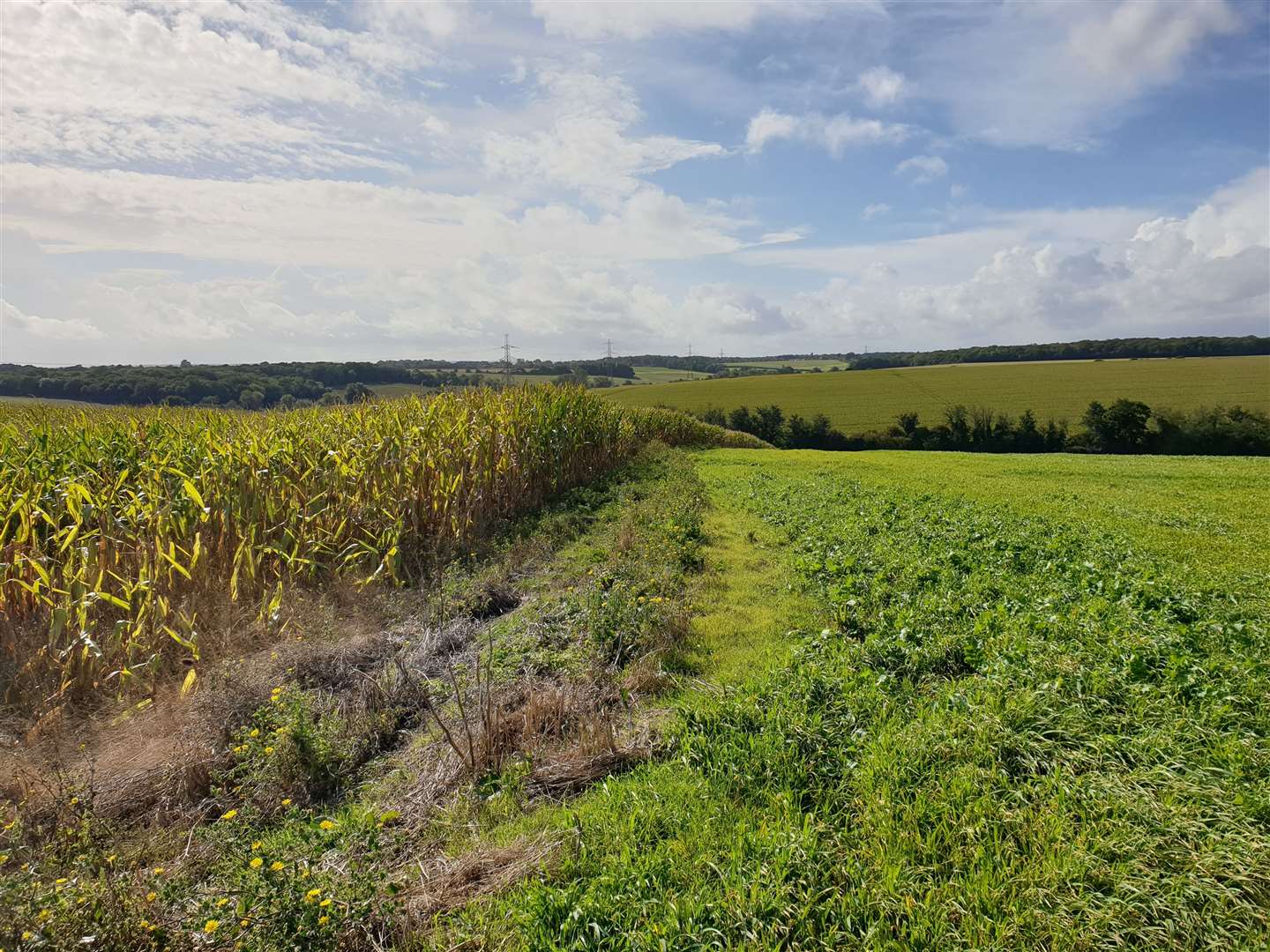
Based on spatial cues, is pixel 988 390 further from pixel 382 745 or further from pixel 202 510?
pixel 382 745

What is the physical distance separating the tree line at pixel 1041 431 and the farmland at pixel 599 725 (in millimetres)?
46795

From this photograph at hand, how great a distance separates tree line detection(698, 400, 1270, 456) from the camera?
46.5m

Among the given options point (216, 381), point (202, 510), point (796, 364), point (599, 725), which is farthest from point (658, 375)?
point (599, 725)

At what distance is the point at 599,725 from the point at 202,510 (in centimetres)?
536

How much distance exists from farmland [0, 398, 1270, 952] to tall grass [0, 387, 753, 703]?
0.07m

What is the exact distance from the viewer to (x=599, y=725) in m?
4.72

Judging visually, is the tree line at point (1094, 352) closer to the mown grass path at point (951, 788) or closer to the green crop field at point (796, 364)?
the green crop field at point (796, 364)

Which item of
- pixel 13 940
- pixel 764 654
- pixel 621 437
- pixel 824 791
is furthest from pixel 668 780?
pixel 621 437

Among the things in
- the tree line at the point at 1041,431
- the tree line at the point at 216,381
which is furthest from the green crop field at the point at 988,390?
the tree line at the point at 216,381

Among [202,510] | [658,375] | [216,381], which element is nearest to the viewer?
[202,510]

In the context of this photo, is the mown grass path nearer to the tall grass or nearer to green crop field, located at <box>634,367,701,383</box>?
the tall grass

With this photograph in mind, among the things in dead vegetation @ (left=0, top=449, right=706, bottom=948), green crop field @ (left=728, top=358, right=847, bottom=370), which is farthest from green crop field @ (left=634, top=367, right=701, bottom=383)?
dead vegetation @ (left=0, top=449, right=706, bottom=948)

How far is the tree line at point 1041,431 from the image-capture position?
46.5 m

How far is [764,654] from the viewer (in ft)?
20.2
